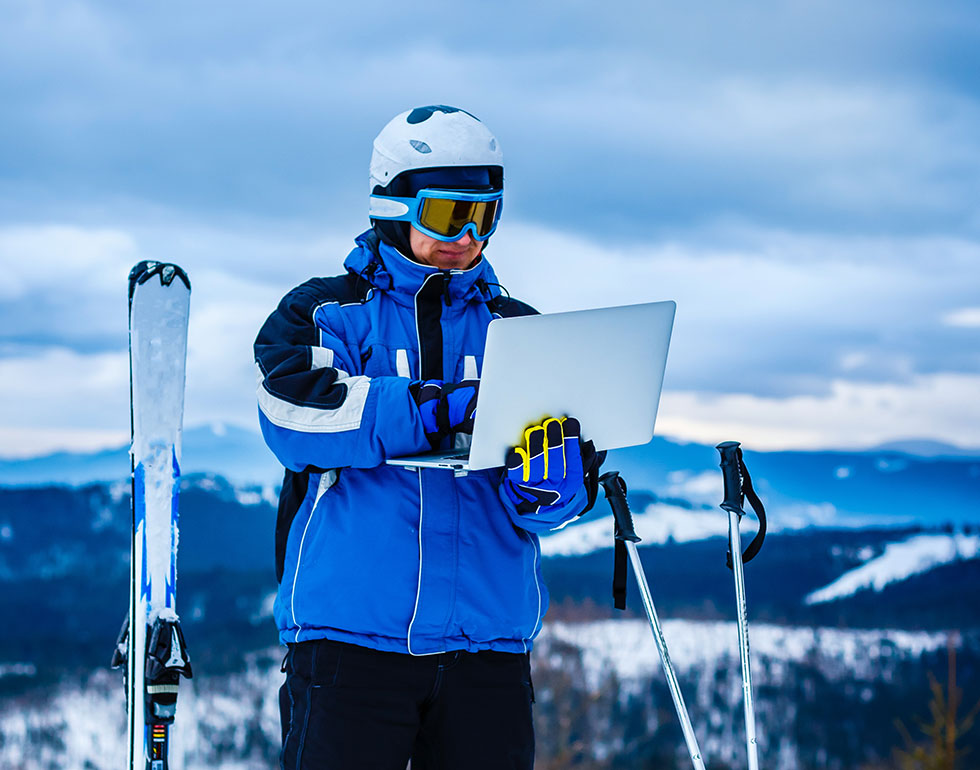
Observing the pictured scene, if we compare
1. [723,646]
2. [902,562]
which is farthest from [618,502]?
[902,562]

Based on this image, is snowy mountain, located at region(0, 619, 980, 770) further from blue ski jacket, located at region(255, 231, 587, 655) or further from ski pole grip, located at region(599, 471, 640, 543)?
blue ski jacket, located at region(255, 231, 587, 655)

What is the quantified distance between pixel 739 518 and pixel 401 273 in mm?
1239

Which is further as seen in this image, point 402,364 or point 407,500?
point 402,364

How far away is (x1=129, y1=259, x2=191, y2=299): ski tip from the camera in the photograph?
3.61 m

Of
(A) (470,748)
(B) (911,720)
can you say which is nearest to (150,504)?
(A) (470,748)

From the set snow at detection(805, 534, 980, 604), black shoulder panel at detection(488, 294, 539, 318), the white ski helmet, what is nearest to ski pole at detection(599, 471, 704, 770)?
black shoulder panel at detection(488, 294, 539, 318)

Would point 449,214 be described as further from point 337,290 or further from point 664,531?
point 664,531

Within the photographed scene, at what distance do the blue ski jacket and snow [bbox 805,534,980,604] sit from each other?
136 meters

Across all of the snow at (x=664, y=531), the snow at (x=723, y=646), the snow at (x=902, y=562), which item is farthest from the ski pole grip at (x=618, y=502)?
the snow at (x=902, y=562)

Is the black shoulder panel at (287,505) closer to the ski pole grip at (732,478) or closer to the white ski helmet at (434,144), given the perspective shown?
the white ski helmet at (434,144)

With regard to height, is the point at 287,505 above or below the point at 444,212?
below

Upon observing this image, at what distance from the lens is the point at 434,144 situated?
309cm

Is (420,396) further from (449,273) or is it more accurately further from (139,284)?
(139,284)

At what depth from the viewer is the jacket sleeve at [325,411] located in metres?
2.72
